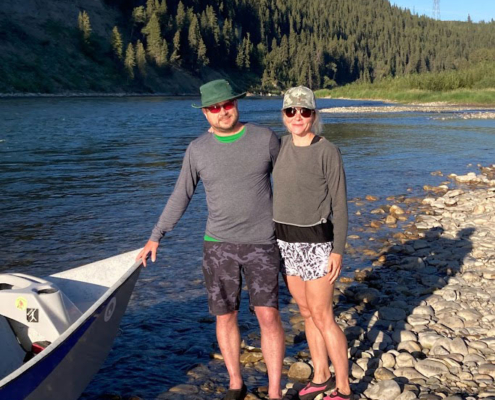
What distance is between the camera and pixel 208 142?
13.8ft

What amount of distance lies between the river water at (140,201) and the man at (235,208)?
150cm

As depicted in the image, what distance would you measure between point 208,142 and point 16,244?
730cm

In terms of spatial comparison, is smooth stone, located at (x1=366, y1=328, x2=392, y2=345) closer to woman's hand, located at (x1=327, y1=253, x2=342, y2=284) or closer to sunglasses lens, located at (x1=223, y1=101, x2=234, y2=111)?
woman's hand, located at (x1=327, y1=253, x2=342, y2=284)

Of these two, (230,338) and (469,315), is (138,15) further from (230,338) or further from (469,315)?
(230,338)

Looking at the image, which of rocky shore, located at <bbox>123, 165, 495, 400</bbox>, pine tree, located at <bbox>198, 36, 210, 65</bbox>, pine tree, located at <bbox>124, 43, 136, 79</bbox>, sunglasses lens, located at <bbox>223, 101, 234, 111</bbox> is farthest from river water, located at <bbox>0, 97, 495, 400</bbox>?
pine tree, located at <bbox>198, 36, 210, 65</bbox>

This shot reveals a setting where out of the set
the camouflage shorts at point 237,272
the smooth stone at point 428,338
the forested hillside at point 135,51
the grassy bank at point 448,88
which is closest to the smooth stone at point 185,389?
the camouflage shorts at point 237,272

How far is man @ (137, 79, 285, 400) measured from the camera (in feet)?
13.6

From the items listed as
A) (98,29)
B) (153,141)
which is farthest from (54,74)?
(153,141)

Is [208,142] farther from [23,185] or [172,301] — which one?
[23,185]

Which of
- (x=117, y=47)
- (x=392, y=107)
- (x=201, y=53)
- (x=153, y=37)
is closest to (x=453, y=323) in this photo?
(x=392, y=107)

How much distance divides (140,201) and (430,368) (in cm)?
1031

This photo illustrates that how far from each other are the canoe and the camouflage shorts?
65 cm

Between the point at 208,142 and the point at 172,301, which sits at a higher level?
the point at 208,142

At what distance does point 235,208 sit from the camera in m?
4.22
